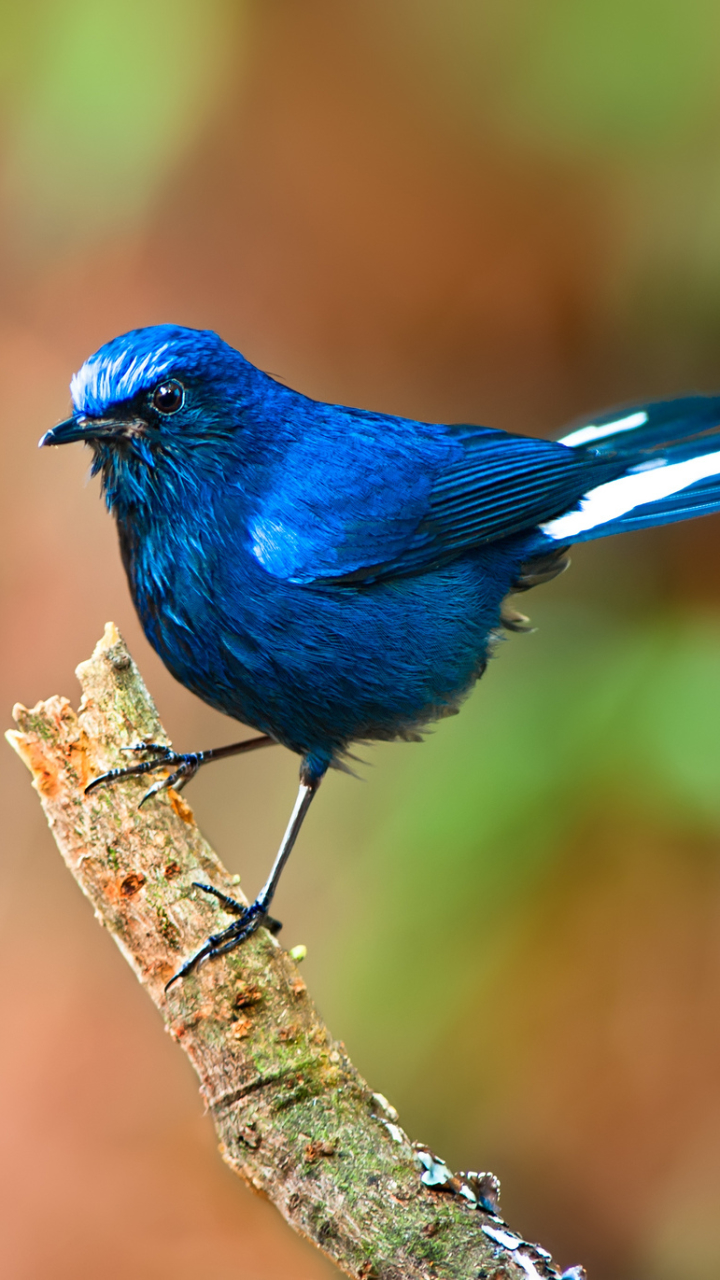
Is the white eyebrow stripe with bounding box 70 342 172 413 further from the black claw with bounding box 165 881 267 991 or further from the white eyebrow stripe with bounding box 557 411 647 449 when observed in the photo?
the white eyebrow stripe with bounding box 557 411 647 449

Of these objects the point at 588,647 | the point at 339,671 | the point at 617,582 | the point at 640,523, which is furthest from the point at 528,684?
the point at 339,671

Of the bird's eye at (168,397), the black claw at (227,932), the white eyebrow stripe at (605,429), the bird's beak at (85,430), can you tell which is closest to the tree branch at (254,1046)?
the black claw at (227,932)

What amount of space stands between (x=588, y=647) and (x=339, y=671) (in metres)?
1.51

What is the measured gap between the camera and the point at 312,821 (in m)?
4.57

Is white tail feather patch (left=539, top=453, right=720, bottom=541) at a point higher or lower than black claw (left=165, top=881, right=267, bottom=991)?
higher

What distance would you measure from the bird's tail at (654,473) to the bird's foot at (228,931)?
141 centimetres

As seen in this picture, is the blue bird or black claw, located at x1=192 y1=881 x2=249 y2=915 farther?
the blue bird

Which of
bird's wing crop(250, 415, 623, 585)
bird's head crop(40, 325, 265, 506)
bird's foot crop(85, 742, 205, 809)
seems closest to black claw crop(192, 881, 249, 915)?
bird's foot crop(85, 742, 205, 809)

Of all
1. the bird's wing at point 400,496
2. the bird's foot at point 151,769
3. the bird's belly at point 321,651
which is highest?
the bird's wing at point 400,496

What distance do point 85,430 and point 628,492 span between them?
1.55m

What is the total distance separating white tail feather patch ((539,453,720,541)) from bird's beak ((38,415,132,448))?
4.12 ft

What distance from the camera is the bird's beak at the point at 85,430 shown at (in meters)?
2.80

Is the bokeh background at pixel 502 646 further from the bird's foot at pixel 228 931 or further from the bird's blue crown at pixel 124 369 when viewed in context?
the bird's foot at pixel 228 931

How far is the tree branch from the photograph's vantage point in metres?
2.31
